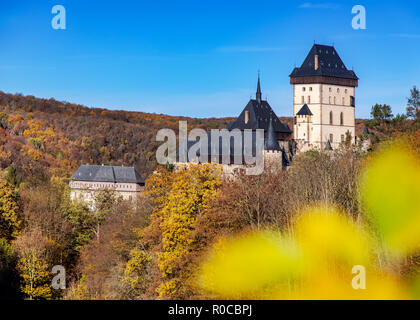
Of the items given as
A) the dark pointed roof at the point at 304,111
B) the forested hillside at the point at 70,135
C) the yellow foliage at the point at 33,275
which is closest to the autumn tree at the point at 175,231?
the yellow foliage at the point at 33,275

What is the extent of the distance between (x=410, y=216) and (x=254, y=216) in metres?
7.53

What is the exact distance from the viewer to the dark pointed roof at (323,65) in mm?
87188

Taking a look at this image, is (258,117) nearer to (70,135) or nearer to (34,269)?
(34,269)

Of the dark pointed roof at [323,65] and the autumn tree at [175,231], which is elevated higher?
the dark pointed roof at [323,65]

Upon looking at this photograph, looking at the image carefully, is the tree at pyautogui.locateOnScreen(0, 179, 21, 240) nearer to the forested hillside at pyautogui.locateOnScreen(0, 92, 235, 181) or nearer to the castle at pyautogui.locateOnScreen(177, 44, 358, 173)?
the forested hillside at pyautogui.locateOnScreen(0, 92, 235, 181)

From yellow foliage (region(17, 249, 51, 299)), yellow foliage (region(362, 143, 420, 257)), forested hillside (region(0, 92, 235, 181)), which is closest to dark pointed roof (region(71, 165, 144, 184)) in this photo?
forested hillside (region(0, 92, 235, 181))

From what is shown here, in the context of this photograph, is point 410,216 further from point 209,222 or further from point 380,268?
point 209,222

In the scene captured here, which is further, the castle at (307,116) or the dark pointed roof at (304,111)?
the dark pointed roof at (304,111)

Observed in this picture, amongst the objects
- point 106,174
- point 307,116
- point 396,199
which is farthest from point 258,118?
point 396,199

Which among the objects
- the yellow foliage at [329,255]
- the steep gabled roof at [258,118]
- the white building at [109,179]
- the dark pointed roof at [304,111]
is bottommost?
the yellow foliage at [329,255]

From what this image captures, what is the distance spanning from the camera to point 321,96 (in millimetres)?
86875

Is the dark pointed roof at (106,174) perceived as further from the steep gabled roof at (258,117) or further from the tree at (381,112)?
the tree at (381,112)
